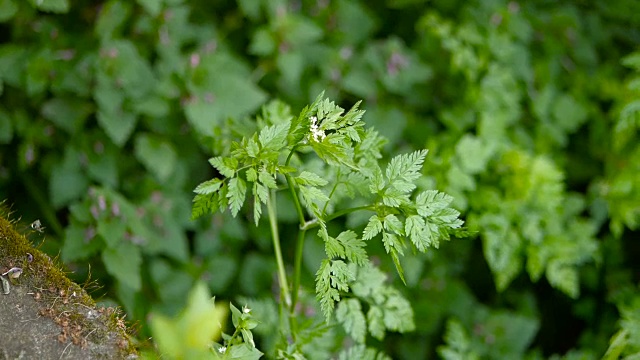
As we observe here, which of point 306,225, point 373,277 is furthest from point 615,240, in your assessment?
point 306,225

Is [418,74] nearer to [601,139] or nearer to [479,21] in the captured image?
[479,21]

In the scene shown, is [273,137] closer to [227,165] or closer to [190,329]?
[227,165]

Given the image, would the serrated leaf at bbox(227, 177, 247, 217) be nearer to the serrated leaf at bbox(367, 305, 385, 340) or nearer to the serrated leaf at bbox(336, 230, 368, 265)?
the serrated leaf at bbox(336, 230, 368, 265)

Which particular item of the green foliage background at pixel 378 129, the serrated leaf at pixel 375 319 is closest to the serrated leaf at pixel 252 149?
the serrated leaf at pixel 375 319

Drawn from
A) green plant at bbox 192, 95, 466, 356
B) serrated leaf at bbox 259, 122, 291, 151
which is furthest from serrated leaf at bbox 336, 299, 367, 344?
serrated leaf at bbox 259, 122, 291, 151

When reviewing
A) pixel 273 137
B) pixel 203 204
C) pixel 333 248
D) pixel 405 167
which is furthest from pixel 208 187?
pixel 405 167

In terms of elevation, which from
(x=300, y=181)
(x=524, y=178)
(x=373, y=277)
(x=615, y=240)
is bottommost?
(x=615, y=240)
